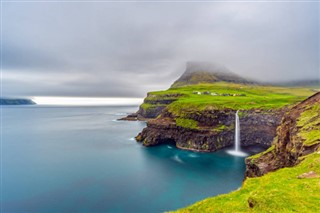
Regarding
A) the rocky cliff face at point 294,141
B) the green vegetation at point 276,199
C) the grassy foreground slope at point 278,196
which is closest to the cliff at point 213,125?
the rocky cliff face at point 294,141

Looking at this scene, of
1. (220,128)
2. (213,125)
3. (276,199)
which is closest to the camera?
(276,199)

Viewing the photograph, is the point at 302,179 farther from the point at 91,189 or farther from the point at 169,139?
the point at 169,139

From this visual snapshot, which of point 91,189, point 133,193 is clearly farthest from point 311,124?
point 91,189

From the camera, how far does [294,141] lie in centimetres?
3372

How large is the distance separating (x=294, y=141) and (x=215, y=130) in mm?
58815

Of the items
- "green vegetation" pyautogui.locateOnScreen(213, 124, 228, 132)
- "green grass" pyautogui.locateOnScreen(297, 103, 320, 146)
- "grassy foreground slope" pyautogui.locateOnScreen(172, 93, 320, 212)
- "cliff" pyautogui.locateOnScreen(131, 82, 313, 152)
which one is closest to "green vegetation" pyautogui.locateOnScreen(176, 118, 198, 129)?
"cliff" pyautogui.locateOnScreen(131, 82, 313, 152)

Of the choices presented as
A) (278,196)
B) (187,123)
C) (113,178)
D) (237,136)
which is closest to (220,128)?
(237,136)

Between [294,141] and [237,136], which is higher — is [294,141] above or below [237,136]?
above

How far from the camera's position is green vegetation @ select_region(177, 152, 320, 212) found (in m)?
13.0

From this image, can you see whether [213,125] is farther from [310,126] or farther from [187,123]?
[310,126]

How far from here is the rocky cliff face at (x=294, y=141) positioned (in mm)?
29719

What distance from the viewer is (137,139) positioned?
371 ft

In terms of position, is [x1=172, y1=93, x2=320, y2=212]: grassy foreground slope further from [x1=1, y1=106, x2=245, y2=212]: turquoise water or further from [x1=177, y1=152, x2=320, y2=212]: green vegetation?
[x1=1, y1=106, x2=245, y2=212]: turquoise water

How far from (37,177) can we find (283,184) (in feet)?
215
